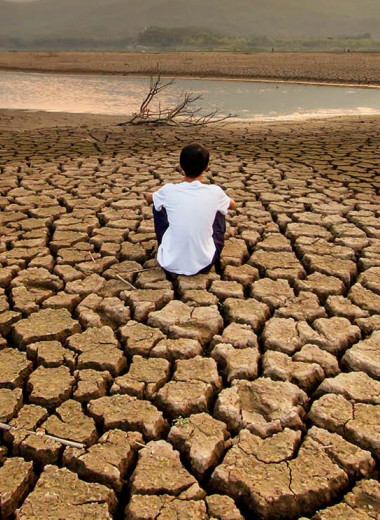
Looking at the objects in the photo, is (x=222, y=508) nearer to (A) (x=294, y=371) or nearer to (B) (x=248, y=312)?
(A) (x=294, y=371)

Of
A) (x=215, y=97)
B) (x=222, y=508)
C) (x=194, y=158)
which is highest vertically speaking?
(x=194, y=158)

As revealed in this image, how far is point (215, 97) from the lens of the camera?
1394 cm

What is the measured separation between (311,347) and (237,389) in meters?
0.42

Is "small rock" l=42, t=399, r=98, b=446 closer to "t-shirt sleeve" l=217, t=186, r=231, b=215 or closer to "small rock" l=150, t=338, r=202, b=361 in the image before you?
"small rock" l=150, t=338, r=202, b=361

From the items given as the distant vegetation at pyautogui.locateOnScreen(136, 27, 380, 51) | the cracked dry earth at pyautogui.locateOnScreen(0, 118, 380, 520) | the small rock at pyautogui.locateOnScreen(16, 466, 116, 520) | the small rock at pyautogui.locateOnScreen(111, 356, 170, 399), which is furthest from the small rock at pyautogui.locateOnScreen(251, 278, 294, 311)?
the distant vegetation at pyautogui.locateOnScreen(136, 27, 380, 51)

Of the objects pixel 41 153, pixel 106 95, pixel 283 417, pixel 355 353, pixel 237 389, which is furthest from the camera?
pixel 106 95

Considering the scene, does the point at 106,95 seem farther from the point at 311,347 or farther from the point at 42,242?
the point at 311,347

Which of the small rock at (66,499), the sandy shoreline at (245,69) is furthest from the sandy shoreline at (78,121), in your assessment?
the sandy shoreline at (245,69)

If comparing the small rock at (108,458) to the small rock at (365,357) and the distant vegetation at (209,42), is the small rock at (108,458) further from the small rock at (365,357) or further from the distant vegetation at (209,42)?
the distant vegetation at (209,42)

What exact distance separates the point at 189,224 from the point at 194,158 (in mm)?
336

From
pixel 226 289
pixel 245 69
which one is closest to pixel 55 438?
pixel 226 289

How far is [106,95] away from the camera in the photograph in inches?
566

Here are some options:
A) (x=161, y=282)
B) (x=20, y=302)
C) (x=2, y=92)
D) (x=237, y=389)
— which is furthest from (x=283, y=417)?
(x=2, y=92)

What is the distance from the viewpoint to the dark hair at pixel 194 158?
8.57 feet
